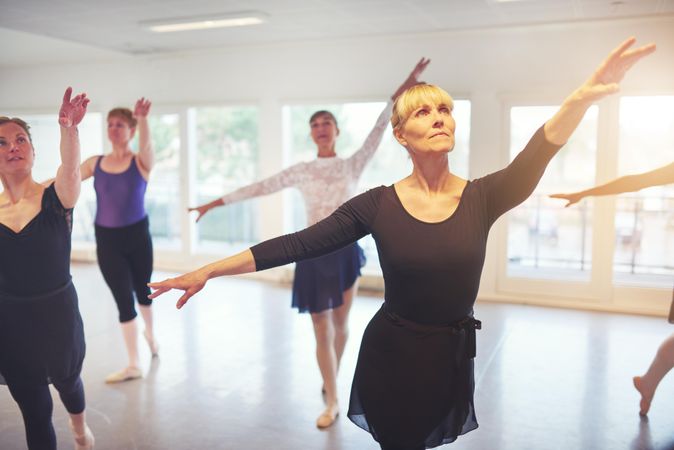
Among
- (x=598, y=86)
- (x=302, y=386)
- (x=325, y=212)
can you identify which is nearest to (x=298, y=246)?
(x=598, y=86)

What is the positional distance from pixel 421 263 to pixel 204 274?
572mm

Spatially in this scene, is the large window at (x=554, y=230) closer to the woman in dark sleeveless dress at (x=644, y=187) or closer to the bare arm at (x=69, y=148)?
the woman in dark sleeveless dress at (x=644, y=187)

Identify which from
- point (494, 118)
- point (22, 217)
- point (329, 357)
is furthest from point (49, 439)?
point (494, 118)

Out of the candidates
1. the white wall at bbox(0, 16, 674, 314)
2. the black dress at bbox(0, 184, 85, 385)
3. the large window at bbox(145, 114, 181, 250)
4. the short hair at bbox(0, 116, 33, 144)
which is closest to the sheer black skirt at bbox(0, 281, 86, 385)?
the black dress at bbox(0, 184, 85, 385)

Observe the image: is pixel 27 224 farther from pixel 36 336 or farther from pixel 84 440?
pixel 84 440

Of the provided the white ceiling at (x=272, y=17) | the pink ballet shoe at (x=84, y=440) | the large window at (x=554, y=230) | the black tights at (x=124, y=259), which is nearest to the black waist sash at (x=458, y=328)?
the pink ballet shoe at (x=84, y=440)

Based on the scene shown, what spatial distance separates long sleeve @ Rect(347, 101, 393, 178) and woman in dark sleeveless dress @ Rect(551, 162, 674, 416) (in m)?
0.92

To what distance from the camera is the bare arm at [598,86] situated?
54.4 inches

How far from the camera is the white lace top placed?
10.0 feet

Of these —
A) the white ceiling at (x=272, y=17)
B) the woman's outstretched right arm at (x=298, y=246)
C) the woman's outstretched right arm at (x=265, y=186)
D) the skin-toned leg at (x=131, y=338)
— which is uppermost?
the white ceiling at (x=272, y=17)

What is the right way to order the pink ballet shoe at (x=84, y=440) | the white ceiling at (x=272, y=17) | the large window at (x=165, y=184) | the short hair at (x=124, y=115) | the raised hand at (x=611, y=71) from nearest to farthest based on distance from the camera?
the raised hand at (x=611, y=71), the pink ballet shoe at (x=84, y=440), the short hair at (x=124, y=115), the white ceiling at (x=272, y=17), the large window at (x=165, y=184)

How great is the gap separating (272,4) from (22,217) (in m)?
2.91

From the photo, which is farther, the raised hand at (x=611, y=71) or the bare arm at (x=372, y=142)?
the bare arm at (x=372, y=142)

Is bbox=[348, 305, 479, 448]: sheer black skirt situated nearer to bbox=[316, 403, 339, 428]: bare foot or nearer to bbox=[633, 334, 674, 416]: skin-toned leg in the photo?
bbox=[316, 403, 339, 428]: bare foot
